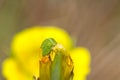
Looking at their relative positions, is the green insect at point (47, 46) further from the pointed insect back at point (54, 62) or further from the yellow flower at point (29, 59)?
the yellow flower at point (29, 59)

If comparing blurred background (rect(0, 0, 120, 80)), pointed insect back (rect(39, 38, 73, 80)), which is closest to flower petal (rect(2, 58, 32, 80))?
blurred background (rect(0, 0, 120, 80))

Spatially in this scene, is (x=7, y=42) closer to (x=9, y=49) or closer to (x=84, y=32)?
(x=9, y=49)

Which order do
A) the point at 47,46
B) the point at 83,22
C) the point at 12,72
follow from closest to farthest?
the point at 47,46 < the point at 12,72 < the point at 83,22

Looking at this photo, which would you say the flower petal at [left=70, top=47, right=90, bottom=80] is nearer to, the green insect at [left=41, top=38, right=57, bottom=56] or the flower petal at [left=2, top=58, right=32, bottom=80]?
the flower petal at [left=2, top=58, right=32, bottom=80]

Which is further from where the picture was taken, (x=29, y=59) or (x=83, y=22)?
(x=83, y=22)

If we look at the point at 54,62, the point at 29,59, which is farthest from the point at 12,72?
the point at 54,62

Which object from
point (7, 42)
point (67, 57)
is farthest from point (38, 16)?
point (67, 57)

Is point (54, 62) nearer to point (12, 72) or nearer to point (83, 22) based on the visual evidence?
point (12, 72)

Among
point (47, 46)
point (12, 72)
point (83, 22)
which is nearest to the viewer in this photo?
point (47, 46)
